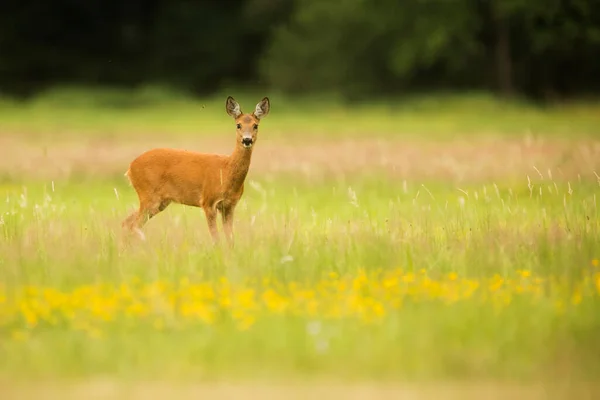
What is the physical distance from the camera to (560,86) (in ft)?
159

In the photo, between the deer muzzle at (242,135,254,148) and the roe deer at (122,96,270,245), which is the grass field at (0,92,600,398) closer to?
the roe deer at (122,96,270,245)

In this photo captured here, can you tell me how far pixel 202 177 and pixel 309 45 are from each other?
39.0m

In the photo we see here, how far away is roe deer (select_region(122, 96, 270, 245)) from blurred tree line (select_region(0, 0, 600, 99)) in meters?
30.2

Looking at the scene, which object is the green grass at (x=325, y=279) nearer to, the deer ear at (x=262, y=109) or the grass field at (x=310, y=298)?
Answer: the grass field at (x=310, y=298)

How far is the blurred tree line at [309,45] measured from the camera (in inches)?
1687

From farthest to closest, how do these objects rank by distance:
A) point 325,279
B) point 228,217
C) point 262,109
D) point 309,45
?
point 309,45, point 262,109, point 228,217, point 325,279

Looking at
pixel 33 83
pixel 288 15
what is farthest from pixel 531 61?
pixel 33 83

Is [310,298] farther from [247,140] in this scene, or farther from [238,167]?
[238,167]

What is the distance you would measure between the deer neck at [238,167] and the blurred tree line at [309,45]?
30.6 meters

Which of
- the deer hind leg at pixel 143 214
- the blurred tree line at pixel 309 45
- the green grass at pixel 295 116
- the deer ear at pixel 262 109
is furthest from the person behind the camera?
the blurred tree line at pixel 309 45

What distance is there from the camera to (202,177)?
10867 mm

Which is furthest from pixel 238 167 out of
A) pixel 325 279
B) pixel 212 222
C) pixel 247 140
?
pixel 325 279

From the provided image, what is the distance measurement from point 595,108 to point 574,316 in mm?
29742

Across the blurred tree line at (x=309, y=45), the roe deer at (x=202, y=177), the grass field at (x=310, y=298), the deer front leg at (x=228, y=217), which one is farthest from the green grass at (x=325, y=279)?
the blurred tree line at (x=309, y=45)
